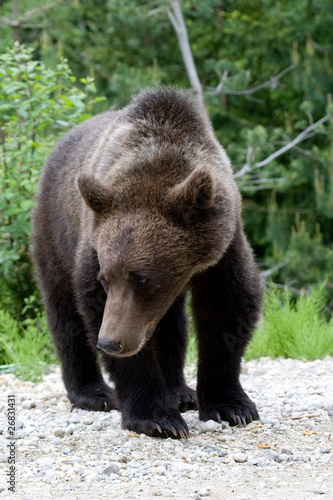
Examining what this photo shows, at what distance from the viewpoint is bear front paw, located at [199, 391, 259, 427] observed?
186 inches

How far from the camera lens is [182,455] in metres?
3.99

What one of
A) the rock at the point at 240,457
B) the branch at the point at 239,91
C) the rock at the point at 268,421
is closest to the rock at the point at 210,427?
the rock at the point at 268,421

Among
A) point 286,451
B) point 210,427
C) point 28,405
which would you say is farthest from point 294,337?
point 286,451

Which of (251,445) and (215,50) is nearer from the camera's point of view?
(251,445)

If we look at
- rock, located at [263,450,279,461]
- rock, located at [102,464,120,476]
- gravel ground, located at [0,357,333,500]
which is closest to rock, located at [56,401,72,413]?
gravel ground, located at [0,357,333,500]

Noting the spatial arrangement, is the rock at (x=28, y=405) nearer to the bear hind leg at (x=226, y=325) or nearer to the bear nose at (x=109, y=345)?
the bear hind leg at (x=226, y=325)

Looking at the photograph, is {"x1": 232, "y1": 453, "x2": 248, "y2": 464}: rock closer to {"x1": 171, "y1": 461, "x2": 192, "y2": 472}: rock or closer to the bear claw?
{"x1": 171, "y1": 461, "x2": 192, "y2": 472}: rock

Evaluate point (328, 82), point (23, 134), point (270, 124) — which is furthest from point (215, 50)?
point (23, 134)

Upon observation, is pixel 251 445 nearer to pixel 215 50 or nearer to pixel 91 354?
pixel 91 354

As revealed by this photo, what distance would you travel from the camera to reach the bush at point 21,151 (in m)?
7.27

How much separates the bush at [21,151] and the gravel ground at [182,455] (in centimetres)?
248

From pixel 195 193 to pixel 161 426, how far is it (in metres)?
1.51

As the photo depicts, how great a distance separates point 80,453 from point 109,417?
102 centimetres

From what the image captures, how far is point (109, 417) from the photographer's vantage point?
5051 millimetres
